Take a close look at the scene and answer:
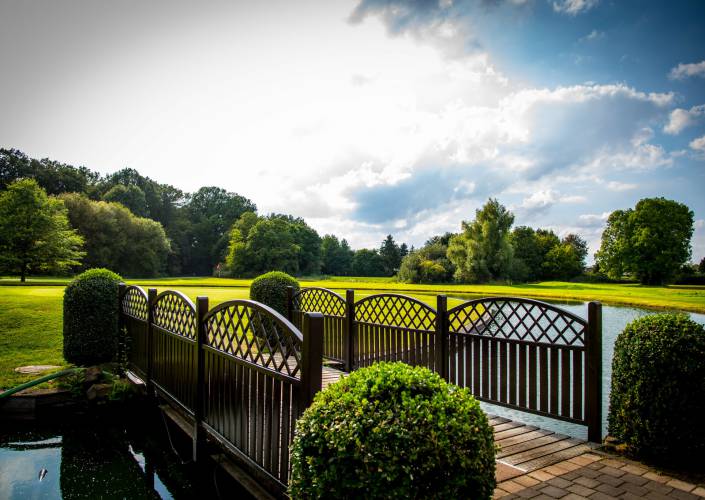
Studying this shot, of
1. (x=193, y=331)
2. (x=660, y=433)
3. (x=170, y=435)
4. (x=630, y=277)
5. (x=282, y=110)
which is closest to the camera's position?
(x=660, y=433)

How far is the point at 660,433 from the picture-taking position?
3.18 m

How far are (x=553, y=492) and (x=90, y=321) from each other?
25.6 ft

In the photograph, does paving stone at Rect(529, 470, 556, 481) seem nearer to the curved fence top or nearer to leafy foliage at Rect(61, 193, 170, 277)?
the curved fence top

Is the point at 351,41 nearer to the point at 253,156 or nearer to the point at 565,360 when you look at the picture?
the point at 253,156

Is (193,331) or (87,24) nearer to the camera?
(193,331)

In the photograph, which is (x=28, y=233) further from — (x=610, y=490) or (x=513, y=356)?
(x=610, y=490)

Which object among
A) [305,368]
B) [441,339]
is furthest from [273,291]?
[305,368]

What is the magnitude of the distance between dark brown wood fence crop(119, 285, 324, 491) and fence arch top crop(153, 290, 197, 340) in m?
0.01

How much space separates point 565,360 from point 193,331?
409 cm

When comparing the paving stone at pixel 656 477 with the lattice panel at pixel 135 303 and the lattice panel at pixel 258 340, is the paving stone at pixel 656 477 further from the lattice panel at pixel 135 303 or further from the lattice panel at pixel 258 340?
the lattice panel at pixel 135 303

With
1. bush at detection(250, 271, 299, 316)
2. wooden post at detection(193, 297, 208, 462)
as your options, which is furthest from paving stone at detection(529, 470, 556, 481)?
bush at detection(250, 271, 299, 316)

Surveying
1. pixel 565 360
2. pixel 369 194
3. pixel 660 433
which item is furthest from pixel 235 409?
pixel 369 194

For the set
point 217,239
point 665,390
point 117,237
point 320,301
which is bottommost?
point 665,390

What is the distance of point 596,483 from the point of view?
2.95m
